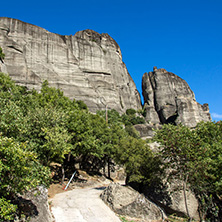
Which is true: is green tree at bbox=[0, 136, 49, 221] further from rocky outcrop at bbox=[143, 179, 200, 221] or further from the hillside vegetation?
rocky outcrop at bbox=[143, 179, 200, 221]

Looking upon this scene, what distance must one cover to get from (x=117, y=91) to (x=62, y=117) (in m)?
60.1

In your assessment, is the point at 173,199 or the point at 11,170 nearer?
the point at 11,170

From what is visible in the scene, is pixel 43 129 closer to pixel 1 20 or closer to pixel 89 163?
pixel 89 163

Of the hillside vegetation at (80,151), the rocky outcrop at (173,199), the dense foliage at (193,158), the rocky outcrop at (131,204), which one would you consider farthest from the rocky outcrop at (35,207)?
the rocky outcrop at (173,199)

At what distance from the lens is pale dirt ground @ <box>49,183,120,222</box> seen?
11.2 meters

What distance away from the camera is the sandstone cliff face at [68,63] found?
59.0m

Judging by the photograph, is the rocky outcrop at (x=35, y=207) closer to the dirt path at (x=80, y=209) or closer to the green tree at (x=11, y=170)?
the dirt path at (x=80, y=209)

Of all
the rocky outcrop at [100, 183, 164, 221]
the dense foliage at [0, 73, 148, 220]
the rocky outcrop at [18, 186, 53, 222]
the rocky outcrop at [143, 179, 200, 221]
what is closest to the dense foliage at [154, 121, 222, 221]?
the rocky outcrop at [143, 179, 200, 221]

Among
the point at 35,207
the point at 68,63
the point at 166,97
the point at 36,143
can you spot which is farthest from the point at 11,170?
the point at 166,97

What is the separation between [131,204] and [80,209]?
3.59 metres

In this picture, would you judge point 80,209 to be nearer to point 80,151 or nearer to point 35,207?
point 35,207

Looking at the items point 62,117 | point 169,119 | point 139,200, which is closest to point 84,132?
point 62,117

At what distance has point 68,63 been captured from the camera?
67.4m

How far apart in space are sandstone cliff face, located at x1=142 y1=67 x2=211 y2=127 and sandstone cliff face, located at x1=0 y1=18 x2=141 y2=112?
11868mm
